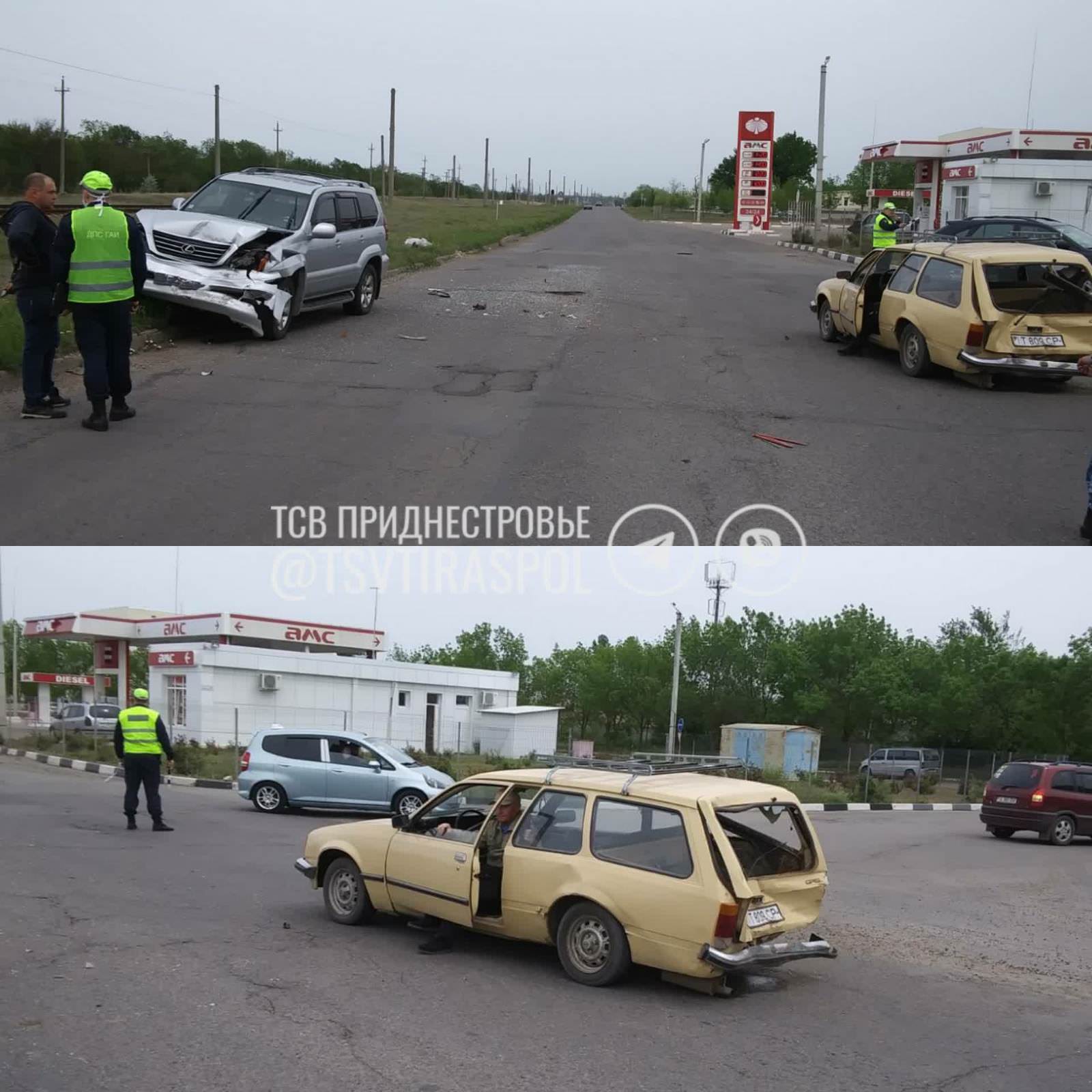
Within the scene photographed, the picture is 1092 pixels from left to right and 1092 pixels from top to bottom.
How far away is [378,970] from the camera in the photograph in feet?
24.1

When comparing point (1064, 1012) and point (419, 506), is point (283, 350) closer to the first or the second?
point (419, 506)

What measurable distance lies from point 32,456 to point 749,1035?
877cm

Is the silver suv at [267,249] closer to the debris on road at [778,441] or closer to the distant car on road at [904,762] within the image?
the debris on road at [778,441]

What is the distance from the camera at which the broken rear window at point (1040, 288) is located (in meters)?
16.1

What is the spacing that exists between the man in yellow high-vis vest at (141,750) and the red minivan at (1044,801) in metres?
13.5

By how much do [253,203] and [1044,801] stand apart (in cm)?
1549

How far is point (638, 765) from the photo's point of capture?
7996mm

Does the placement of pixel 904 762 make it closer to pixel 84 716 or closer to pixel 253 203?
pixel 84 716

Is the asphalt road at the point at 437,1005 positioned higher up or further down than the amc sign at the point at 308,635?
higher up

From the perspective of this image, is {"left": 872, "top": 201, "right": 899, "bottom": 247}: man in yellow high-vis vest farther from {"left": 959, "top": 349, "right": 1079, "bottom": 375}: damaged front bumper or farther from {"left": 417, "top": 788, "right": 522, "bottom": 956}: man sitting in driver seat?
{"left": 417, "top": 788, "right": 522, "bottom": 956}: man sitting in driver seat

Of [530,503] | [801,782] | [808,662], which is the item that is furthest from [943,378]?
[808,662]

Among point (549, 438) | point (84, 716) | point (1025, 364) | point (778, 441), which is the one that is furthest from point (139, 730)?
point (84, 716)

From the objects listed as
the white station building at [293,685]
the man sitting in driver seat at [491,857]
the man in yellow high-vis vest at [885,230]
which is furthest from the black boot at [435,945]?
the white station building at [293,685]

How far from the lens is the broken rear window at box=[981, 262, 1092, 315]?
52.8 ft
